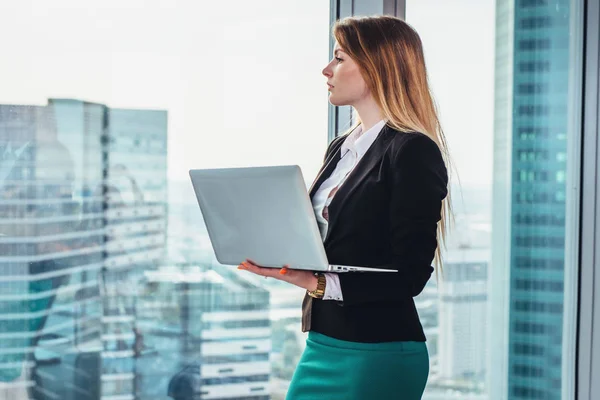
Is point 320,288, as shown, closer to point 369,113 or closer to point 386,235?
point 386,235

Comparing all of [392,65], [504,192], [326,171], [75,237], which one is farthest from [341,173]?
[504,192]

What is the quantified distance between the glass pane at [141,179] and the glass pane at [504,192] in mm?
493

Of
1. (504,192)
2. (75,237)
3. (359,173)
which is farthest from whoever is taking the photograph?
(504,192)

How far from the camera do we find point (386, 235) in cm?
149

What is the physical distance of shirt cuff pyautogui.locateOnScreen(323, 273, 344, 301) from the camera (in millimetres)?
1475

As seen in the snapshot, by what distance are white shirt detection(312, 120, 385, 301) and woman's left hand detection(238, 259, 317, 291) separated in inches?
1.3

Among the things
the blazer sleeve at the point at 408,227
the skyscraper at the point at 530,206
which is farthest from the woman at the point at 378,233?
the skyscraper at the point at 530,206

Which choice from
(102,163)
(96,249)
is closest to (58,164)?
(102,163)

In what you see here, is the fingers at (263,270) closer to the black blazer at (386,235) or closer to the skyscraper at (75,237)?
the black blazer at (386,235)

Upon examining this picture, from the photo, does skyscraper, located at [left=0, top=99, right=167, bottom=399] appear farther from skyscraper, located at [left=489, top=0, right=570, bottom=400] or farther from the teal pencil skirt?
skyscraper, located at [left=489, top=0, right=570, bottom=400]

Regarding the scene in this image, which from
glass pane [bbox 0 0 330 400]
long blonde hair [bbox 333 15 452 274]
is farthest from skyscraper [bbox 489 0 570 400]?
long blonde hair [bbox 333 15 452 274]

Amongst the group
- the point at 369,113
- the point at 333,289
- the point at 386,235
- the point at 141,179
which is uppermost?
the point at 369,113

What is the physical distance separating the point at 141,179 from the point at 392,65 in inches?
31.6

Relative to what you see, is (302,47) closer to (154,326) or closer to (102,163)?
(102,163)
